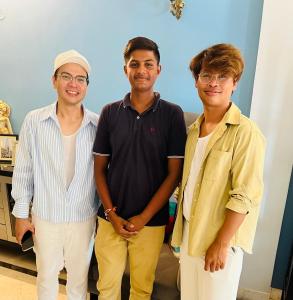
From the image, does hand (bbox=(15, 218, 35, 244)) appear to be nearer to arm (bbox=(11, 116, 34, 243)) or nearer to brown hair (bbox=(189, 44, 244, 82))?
arm (bbox=(11, 116, 34, 243))

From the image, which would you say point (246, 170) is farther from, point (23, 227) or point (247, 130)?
point (23, 227)

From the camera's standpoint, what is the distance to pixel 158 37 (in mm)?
2016

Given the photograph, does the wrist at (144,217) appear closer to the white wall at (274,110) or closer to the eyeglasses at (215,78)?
the eyeglasses at (215,78)

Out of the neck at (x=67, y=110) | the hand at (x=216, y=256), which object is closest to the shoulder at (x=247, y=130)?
the hand at (x=216, y=256)

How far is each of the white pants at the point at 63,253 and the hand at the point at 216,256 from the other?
639mm

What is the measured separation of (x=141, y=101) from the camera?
4.25 ft

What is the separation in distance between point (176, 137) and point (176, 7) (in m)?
1.08

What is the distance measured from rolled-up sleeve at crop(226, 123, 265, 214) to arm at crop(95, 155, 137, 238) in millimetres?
499

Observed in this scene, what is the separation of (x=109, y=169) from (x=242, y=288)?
1200 mm

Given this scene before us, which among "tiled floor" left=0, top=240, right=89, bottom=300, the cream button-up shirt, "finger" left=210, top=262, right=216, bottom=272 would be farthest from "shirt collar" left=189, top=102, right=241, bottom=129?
"tiled floor" left=0, top=240, right=89, bottom=300

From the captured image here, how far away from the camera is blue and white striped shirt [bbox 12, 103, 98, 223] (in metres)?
1.34

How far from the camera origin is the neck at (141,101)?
1287 mm

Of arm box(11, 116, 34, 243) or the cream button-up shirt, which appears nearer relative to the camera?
the cream button-up shirt

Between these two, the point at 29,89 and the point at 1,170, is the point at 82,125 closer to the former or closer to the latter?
the point at 1,170
